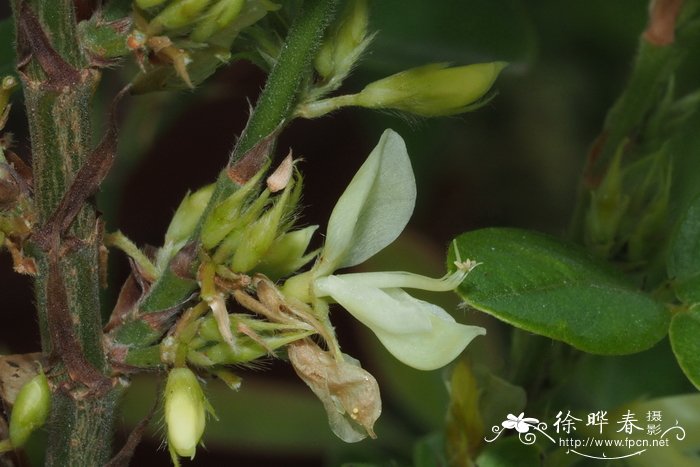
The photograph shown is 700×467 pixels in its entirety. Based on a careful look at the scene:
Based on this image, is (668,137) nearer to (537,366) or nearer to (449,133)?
(537,366)

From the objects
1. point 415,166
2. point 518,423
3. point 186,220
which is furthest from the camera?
point 415,166

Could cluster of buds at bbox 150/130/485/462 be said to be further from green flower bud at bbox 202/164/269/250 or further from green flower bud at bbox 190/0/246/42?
green flower bud at bbox 190/0/246/42

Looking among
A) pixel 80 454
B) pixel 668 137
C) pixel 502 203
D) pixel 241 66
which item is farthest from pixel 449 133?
pixel 80 454

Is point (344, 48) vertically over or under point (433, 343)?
over

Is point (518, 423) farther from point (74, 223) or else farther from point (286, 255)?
point (74, 223)

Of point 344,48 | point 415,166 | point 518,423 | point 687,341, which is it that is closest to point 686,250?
point 687,341

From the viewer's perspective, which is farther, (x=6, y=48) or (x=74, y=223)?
(x=6, y=48)

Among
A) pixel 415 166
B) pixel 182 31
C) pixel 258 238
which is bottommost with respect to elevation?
pixel 415 166
